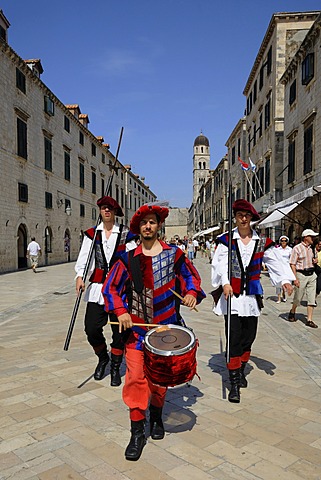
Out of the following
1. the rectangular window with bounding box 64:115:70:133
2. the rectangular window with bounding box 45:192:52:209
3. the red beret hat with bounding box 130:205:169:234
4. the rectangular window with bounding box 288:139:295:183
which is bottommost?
the red beret hat with bounding box 130:205:169:234

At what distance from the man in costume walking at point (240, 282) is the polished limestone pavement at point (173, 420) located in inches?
18.0

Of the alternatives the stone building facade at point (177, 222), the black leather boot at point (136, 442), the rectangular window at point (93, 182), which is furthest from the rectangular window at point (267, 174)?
the stone building facade at point (177, 222)

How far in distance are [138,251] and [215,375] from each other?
2237mm

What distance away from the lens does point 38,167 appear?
23.2 m

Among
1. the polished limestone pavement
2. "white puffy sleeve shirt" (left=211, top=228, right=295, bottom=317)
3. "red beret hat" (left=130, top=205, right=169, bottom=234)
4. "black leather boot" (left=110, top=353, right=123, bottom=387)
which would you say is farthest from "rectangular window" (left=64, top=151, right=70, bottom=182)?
"red beret hat" (left=130, top=205, right=169, bottom=234)

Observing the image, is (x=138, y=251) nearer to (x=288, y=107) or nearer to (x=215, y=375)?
(x=215, y=375)

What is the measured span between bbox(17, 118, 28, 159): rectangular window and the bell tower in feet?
253

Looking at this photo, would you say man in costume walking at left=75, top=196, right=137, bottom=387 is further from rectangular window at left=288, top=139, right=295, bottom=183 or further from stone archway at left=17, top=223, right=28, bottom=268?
stone archway at left=17, top=223, right=28, bottom=268

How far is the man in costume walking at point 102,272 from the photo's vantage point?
14.1 ft

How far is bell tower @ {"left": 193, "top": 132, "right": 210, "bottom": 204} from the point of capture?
97.2 meters

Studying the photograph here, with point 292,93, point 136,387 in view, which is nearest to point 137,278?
point 136,387

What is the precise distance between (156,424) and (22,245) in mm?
19773

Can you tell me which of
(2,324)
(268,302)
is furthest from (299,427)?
(268,302)

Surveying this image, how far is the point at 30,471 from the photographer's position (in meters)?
2.64
